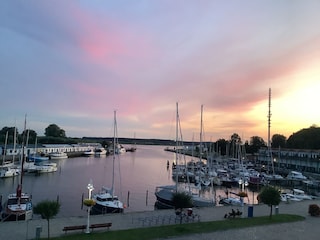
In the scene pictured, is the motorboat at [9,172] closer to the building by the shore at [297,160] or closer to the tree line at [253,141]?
the tree line at [253,141]

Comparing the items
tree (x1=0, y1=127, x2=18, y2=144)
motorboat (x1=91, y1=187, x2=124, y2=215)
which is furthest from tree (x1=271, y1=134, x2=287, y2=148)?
motorboat (x1=91, y1=187, x2=124, y2=215)

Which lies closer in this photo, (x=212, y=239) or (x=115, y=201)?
(x=212, y=239)

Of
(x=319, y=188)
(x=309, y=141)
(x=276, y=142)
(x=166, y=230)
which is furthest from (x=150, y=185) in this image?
(x=276, y=142)

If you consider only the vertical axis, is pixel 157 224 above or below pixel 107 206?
above

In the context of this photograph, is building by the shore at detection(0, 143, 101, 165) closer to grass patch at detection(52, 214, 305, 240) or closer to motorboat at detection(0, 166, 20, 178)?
motorboat at detection(0, 166, 20, 178)

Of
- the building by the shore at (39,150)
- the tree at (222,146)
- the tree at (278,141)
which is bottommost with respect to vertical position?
the building by the shore at (39,150)

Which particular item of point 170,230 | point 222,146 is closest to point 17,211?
point 170,230

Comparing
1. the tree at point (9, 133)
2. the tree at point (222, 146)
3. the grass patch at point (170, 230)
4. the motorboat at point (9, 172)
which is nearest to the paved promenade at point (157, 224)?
the grass patch at point (170, 230)

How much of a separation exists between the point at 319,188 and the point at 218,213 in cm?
5002

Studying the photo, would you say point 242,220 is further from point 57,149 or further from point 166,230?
point 57,149

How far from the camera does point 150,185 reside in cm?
6644

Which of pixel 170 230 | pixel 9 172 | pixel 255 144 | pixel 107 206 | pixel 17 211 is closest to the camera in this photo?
pixel 170 230

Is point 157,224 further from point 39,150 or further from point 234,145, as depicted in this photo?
point 234,145

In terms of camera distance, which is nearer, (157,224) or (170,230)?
(170,230)
